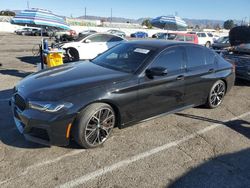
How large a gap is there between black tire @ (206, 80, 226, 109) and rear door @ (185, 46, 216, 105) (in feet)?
0.56

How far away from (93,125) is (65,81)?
79cm

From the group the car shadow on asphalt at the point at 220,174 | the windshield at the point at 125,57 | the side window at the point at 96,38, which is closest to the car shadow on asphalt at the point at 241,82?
the windshield at the point at 125,57

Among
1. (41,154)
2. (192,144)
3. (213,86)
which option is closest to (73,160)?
(41,154)

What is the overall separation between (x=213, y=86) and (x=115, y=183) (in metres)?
3.60

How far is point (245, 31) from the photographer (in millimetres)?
11039

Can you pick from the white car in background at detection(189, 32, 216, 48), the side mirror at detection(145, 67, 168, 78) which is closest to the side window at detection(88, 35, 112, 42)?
the side mirror at detection(145, 67, 168, 78)

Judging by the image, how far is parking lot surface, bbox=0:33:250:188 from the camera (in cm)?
336

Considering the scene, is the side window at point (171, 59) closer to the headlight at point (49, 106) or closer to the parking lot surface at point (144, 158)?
the parking lot surface at point (144, 158)

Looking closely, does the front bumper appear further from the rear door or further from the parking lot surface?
the rear door

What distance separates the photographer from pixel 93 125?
401 cm

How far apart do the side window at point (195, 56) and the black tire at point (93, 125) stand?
2084mm

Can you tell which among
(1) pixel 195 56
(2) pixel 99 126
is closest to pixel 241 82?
(1) pixel 195 56

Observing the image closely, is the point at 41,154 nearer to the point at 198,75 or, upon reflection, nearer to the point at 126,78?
the point at 126,78

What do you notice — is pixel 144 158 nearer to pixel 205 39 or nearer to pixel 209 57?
pixel 209 57
